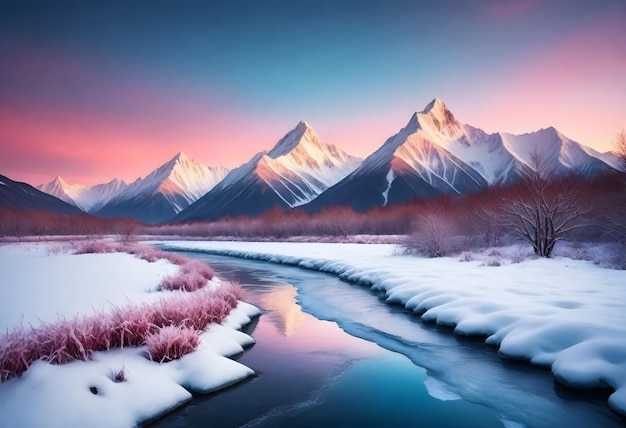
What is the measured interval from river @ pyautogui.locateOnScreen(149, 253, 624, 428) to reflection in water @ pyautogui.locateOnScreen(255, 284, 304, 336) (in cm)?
27

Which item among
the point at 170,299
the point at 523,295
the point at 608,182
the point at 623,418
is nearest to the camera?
the point at 623,418

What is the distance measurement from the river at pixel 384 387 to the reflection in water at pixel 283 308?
267 mm

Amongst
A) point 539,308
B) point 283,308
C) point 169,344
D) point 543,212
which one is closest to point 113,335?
point 169,344

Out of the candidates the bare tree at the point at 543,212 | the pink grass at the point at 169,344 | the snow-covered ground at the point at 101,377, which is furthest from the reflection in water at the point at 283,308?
the bare tree at the point at 543,212

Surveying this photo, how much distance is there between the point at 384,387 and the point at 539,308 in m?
5.67

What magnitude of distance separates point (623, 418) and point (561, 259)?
18995 mm

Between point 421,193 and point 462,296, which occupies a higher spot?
point 421,193

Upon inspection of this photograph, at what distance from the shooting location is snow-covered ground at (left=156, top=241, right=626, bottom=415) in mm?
6812

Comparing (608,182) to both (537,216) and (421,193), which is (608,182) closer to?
(537,216)

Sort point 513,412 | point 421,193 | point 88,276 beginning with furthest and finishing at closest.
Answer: point 421,193 < point 88,276 < point 513,412

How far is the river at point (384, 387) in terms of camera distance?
586 cm

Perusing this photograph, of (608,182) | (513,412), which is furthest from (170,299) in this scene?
(608,182)

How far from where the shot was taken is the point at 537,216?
2353cm

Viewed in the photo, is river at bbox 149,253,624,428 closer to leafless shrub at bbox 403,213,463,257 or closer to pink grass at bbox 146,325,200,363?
pink grass at bbox 146,325,200,363
